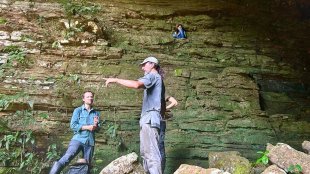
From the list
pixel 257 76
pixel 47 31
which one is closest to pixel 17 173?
pixel 47 31

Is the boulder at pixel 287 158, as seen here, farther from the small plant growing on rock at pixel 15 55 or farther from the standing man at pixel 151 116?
the small plant growing on rock at pixel 15 55

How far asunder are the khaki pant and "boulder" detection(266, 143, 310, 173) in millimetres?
1930

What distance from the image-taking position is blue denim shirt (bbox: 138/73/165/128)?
5629 mm

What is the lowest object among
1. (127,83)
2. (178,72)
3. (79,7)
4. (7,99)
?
(127,83)

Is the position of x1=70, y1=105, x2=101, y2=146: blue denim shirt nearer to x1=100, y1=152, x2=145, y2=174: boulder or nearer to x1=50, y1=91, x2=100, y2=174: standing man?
x1=50, y1=91, x2=100, y2=174: standing man

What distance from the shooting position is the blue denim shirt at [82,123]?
20.6ft

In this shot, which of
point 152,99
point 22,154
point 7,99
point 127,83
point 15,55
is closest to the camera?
point 127,83

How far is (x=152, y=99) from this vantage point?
5.79 metres

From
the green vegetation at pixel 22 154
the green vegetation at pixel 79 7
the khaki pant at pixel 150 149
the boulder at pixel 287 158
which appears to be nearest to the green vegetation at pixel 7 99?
the green vegetation at pixel 22 154

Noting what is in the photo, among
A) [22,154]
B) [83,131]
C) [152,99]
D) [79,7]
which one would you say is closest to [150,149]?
[152,99]

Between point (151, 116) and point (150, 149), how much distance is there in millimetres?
515

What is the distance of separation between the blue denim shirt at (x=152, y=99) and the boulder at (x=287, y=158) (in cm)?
200

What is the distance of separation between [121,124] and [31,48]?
2.97m

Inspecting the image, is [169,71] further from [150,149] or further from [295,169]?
[295,169]
